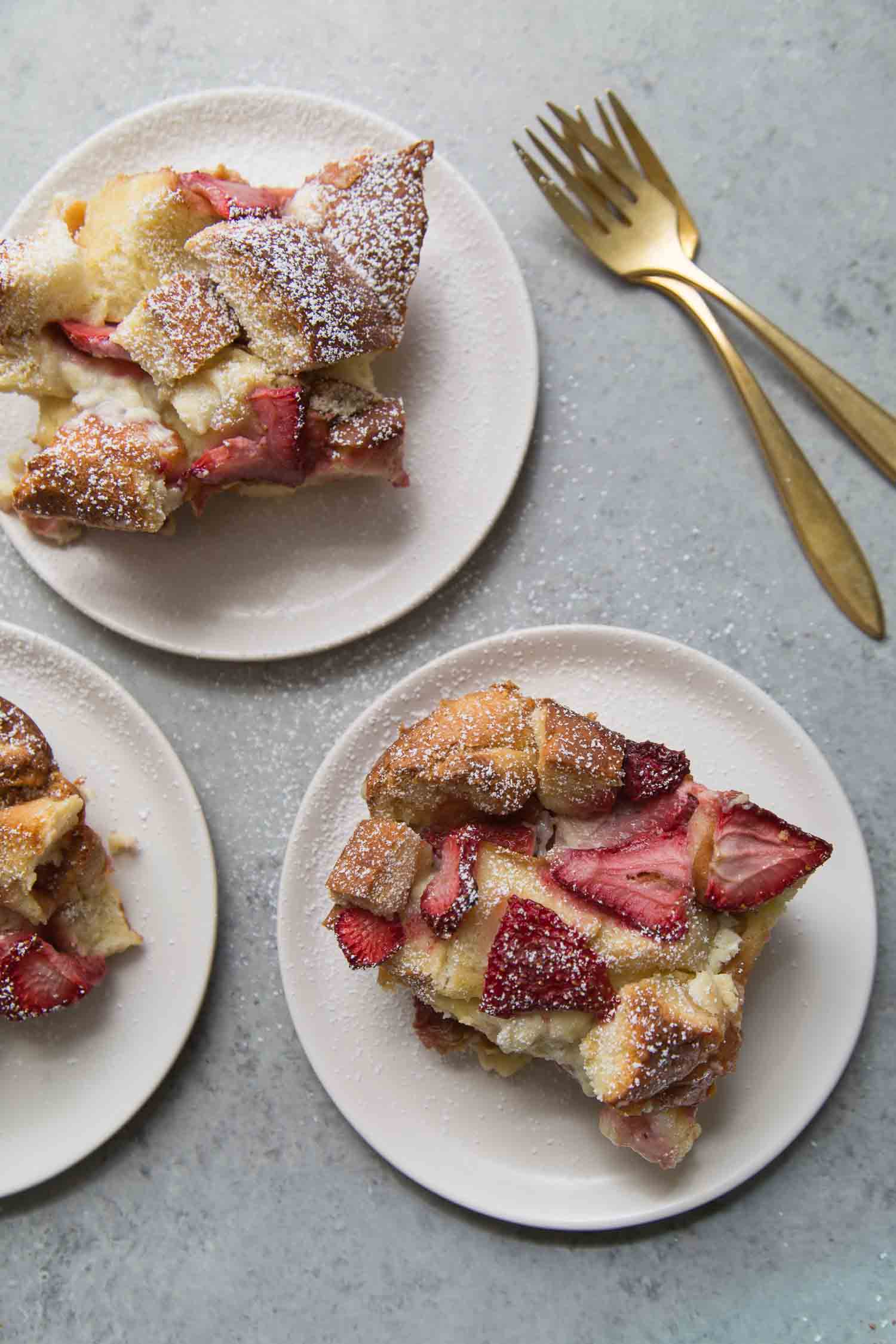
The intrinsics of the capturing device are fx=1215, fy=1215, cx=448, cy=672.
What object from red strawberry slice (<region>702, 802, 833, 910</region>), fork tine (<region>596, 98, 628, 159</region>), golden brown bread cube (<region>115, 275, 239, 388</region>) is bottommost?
red strawberry slice (<region>702, 802, 833, 910</region>)

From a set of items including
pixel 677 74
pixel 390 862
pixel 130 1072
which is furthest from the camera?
pixel 677 74

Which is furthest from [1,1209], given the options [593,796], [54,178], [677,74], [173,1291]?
[677,74]

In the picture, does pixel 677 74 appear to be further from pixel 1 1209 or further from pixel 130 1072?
pixel 1 1209

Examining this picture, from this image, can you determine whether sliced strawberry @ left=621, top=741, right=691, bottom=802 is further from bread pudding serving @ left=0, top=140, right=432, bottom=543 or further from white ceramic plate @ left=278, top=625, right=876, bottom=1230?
bread pudding serving @ left=0, top=140, right=432, bottom=543

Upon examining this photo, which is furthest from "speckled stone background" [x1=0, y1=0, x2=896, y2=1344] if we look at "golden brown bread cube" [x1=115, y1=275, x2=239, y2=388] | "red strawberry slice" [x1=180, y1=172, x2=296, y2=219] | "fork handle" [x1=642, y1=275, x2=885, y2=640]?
"golden brown bread cube" [x1=115, y1=275, x2=239, y2=388]

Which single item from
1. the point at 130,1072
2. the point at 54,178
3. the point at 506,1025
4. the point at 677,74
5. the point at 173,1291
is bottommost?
the point at 173,1291

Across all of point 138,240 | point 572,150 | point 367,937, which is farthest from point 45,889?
point 572,150
